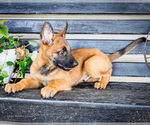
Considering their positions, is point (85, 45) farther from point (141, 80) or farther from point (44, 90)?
point (44, 90)

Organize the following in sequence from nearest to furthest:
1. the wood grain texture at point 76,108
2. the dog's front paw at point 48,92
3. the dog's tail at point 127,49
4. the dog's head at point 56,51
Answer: the wood grain texture at point 76,108
the dog's front paw at point 48,92
the dog's head at point 56,51
the dog's tail at point 127,49

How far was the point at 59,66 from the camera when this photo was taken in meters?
1.97

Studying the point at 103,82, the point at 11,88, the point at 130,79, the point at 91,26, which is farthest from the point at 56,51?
the point at 130,79

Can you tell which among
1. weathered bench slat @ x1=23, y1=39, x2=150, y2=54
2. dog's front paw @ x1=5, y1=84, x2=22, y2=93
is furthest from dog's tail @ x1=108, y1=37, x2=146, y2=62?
dog's front paw @ x1=5, y1=84, x2=22, y2=93

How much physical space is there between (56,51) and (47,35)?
20 cm

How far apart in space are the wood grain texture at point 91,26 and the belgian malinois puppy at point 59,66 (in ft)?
0.81

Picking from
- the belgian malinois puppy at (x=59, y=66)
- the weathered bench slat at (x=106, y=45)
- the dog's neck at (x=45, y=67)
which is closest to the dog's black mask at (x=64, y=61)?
the belgian malinois puppy at (x=59, y=66)

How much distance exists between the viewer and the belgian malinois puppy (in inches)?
75.3

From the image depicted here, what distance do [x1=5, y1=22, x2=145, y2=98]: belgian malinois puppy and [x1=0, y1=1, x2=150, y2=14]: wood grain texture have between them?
50cm

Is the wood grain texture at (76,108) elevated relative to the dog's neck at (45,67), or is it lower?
lower

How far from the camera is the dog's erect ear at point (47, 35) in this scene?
1868 mm

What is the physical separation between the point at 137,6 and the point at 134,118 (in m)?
1.74

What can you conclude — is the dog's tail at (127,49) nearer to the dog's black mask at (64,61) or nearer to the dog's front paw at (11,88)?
the dog's black mask at (64,61)

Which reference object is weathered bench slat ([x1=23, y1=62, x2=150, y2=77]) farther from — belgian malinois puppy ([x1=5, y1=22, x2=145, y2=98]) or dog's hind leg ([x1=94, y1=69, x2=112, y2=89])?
dog's hind leg ([x1=94, y1=69, x2=112, y2=89])
